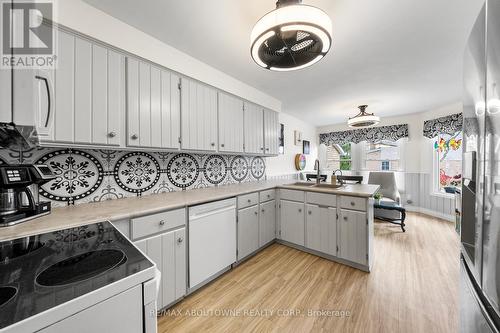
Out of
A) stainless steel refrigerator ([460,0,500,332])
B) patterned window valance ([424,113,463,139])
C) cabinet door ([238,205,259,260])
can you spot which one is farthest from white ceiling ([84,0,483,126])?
cabinet door ([238,205,259,260])

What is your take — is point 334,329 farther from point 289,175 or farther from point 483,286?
point 289,175

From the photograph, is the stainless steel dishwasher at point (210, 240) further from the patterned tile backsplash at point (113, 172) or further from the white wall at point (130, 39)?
the white wall at point (130, 39)

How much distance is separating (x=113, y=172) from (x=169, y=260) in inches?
37.7

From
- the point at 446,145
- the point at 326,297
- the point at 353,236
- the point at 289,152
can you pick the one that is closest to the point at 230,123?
the point at 353,236

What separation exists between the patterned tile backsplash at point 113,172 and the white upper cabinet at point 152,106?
0.31 m

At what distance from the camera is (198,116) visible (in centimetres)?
206

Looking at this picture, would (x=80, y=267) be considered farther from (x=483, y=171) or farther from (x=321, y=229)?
(x=321, y=229)

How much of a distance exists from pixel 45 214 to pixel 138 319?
1125 millimetres

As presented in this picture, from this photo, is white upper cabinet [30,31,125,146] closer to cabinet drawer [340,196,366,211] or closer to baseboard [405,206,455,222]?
cabinet drawer [340,196,366,211]

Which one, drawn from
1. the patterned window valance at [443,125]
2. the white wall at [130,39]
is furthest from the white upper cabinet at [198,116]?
the patterned window valance at [443,125]

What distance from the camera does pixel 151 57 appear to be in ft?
5.55

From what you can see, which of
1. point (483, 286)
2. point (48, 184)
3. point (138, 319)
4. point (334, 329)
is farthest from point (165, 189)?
point (483, 286)

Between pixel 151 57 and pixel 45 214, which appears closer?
pixel 45 214

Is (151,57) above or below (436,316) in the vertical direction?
above
